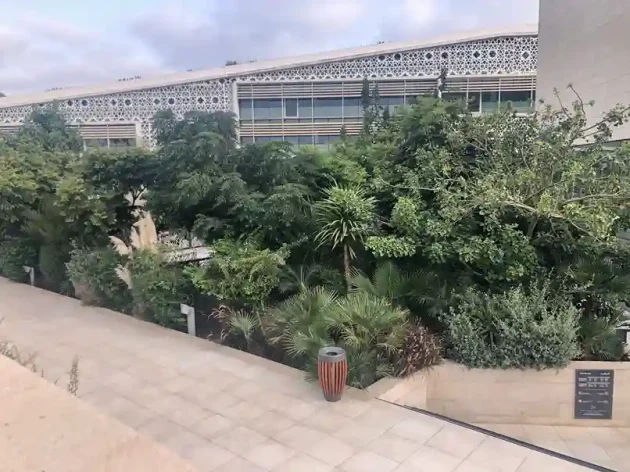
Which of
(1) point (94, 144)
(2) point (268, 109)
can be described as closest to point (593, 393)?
(1) point (94, 144)

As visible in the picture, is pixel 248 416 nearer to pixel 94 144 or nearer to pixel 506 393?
pixel 506 393

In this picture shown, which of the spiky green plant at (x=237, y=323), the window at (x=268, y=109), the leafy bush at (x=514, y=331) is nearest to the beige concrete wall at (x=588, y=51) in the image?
the leafy bush at (x=514, y=331)

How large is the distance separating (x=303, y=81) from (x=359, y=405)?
97.8 ft

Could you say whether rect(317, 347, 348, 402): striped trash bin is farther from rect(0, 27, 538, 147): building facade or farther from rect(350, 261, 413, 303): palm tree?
rect(0, 27, 538, 147): building facade

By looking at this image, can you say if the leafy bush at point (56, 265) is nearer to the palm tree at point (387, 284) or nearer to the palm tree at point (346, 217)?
the palm tree at point (346, 217)

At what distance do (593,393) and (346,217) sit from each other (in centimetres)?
359

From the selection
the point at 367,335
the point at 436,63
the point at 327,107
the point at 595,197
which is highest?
the point at 436,63

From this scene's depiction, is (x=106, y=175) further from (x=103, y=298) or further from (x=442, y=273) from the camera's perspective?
(x=442, y=273)

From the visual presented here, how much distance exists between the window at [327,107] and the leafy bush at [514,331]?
28386 mm

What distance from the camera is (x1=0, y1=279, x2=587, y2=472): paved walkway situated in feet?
12.3

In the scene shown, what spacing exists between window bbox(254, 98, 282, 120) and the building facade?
68 mm

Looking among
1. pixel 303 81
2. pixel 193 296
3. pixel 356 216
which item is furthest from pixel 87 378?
pixel 303 81

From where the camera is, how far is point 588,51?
1521 centimetres

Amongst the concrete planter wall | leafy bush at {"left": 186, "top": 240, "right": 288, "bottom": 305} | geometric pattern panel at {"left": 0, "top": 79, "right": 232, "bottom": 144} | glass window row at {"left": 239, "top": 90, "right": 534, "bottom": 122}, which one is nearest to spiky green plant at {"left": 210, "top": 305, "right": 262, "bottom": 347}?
leafy bush at {"left": 186, "top": 240, "right": 288, "bottom": 305}
